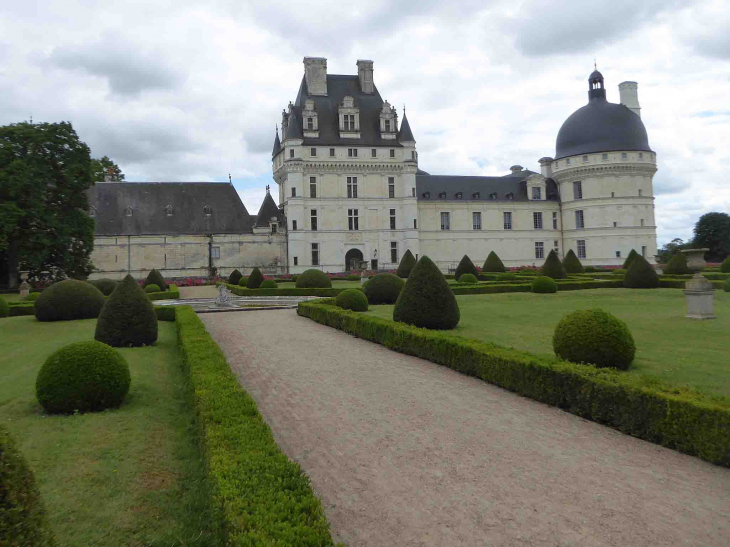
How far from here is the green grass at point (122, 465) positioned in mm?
3865

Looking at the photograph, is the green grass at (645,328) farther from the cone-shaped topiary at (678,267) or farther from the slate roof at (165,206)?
the slate roof at (165,206)

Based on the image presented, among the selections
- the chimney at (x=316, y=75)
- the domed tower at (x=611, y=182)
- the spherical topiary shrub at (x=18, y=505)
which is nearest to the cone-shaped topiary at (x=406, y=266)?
the chimney at (x=316, y=75)

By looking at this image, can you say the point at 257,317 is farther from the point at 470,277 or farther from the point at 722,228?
the point at 722,228

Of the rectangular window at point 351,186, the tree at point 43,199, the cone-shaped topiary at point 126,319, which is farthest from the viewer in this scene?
the rectangular window at point 351,186

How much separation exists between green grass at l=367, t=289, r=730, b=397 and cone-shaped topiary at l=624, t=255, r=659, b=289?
7.26 feet

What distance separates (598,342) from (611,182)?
47351 mm

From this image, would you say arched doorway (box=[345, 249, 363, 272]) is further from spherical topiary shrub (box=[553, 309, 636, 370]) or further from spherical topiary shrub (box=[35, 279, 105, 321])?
spherical topiary shrub (box=[553, 309, 636, 370])

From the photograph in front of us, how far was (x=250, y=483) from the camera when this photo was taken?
3801 millimetres

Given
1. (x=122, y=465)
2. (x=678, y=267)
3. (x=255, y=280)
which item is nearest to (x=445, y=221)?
(x=678, y=267)

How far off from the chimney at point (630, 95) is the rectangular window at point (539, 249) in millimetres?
17957

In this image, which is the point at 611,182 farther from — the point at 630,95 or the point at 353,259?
the point at 353,259

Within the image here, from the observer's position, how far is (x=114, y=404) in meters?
6.99

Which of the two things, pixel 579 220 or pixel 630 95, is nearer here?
pixel 579 220

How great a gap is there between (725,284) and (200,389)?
72.9 feet
